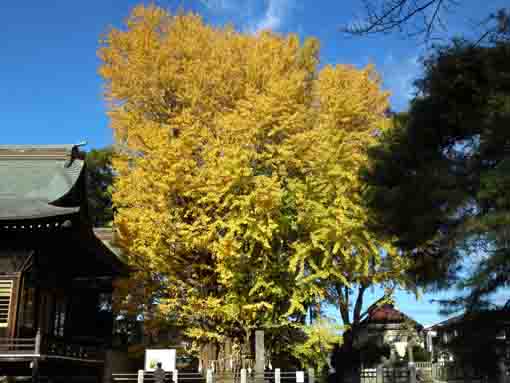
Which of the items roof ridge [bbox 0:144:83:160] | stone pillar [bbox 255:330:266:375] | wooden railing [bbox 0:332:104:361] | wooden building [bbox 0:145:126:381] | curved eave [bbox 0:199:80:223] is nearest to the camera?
wooden railing [bbox 0:332:104:361]

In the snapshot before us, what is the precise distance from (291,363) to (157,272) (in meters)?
6.22

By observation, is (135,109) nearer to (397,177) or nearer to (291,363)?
(291,363)

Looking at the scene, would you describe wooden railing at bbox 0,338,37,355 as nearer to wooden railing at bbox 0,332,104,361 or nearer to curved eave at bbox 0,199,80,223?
wooden railing at bbox 0,332,104,361

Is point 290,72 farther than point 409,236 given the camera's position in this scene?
Yes

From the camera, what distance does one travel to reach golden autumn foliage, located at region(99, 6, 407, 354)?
1572cm

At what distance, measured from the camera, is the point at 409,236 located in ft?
28.0

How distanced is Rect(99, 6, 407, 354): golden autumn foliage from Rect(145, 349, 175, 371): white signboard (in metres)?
1.33

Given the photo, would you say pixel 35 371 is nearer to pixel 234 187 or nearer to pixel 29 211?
pixel 29 211

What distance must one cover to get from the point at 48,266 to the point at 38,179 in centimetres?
312

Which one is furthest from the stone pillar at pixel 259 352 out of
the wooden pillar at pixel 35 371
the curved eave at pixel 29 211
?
the curved eave at pixel 29 211

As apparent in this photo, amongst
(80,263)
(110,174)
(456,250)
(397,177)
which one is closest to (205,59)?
(80,263)

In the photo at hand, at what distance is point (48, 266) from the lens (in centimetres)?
1555

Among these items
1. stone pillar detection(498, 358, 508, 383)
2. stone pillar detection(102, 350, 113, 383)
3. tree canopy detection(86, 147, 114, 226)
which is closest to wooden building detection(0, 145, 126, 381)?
stone pillar detection(102, 350, 113, 383)

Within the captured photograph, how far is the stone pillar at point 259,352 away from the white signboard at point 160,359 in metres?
2.33
